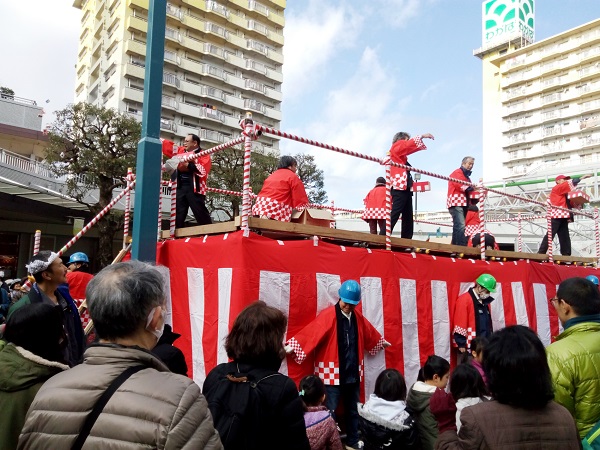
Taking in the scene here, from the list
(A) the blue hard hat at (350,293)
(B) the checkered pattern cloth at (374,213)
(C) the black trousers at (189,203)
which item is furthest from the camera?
(B) the checkered pattern cloth at (374,213)

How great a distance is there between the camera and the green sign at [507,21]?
64081 mm

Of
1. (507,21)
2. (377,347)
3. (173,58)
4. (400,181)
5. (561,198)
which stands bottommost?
(377,347)

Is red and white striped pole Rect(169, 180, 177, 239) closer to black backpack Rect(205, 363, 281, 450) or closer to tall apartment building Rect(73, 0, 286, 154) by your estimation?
black backpack Rect(205, 363, 281, 450)

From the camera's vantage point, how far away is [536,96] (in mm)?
60125

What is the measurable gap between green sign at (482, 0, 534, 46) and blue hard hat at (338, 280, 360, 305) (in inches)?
2732

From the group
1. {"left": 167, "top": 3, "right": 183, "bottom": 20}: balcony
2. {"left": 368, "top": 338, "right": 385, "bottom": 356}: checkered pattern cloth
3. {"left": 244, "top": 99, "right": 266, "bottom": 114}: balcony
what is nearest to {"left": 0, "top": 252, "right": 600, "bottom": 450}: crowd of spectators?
{"left": 368, "top": 338, "right": 385, "bottom": 356}: checkered pattern cloth

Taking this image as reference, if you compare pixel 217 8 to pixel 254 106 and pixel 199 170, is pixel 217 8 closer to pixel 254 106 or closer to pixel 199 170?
pixel 254 106

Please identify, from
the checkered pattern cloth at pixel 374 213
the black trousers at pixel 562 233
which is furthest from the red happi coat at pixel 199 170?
the black trousers at pixel 562 233

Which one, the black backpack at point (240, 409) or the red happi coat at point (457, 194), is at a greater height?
the red happi coat at point (457, 194)

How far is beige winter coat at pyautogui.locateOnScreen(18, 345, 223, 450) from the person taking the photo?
139 centimetres

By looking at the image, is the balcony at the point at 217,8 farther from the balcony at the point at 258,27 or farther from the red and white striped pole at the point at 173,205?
the red and white striped pole at the point at 173,205

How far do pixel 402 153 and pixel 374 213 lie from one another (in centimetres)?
140

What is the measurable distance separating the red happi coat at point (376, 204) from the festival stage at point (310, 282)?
1.23 m

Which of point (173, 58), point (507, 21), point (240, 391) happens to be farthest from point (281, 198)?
point (507, 21)
